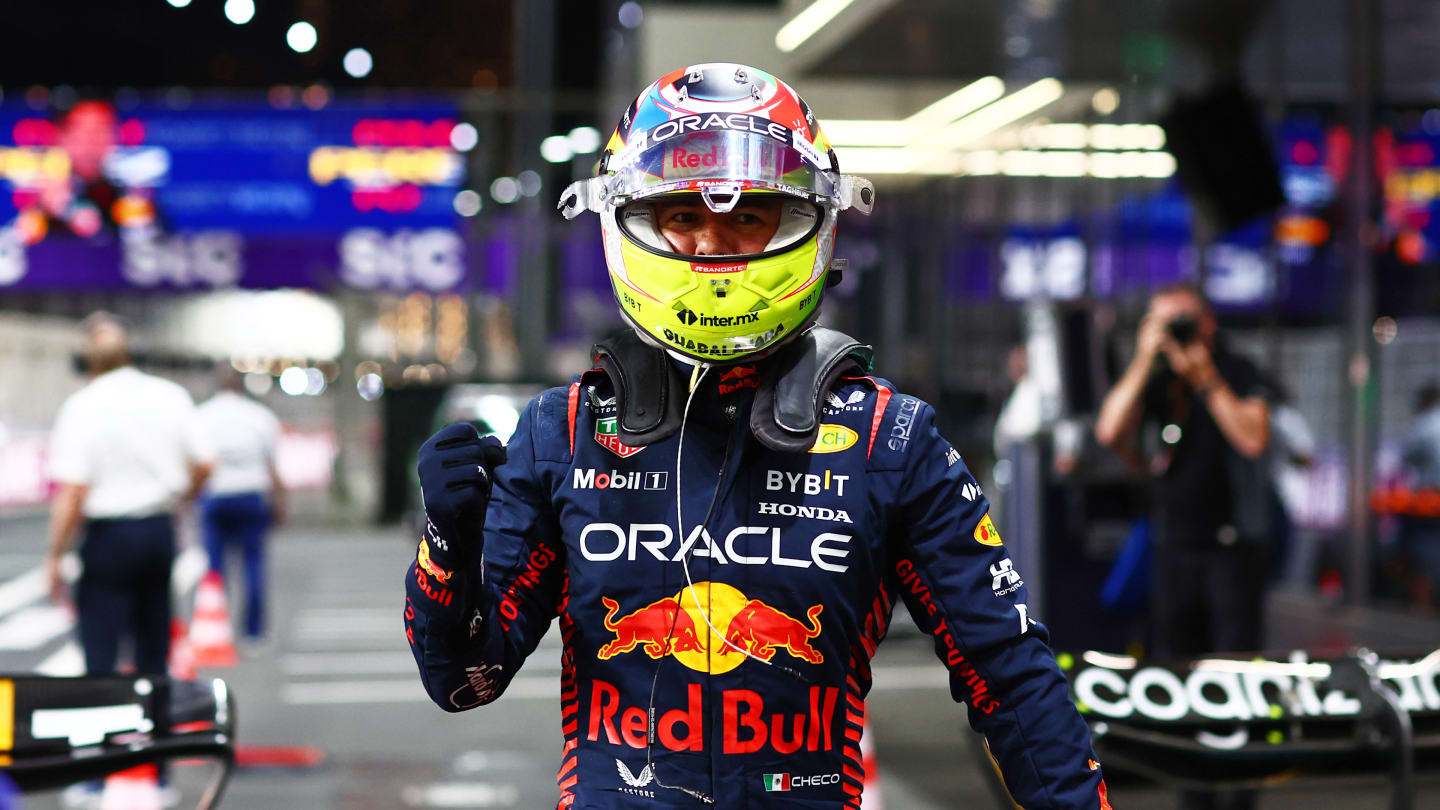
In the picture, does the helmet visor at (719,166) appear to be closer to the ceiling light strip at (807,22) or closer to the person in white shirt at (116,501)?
the person in white shirt at (116,501)

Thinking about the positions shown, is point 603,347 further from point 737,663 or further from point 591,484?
point 737,663

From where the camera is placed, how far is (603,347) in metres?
2.09

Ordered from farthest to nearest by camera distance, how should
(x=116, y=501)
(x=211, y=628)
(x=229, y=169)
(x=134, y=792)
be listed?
1. (x=229, y=169)
2. (x=211, y=628)
3. (x=116, y=501)
4. (x=134, y=792)

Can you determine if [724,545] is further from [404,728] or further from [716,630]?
[404,728]

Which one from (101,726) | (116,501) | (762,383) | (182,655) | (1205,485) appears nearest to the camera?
(762,383)

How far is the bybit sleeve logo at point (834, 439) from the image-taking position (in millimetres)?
2008

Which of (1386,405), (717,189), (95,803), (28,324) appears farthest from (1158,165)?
(28,324)

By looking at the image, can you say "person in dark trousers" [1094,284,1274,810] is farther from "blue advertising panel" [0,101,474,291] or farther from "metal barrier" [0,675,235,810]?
"blue advertising panel" [0,101,474,291]

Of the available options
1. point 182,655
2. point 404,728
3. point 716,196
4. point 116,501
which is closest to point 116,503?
point 116,501

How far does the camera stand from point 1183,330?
583cm

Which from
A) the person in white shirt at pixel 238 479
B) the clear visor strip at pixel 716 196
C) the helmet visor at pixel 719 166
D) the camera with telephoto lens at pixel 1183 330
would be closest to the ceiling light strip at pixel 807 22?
the person in white shirt at pixel 238 479

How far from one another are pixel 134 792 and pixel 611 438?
4940mm

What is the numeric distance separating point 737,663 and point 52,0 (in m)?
11.7

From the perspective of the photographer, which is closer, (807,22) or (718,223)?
(718,223)
